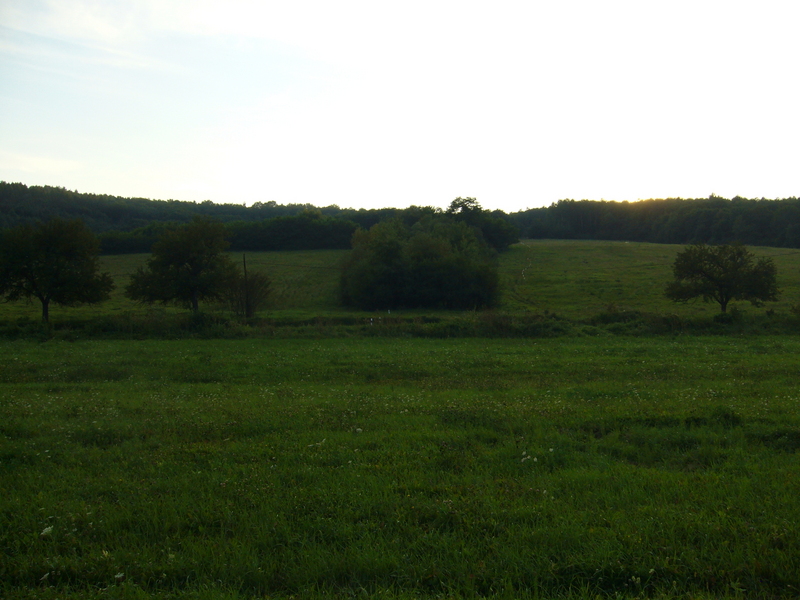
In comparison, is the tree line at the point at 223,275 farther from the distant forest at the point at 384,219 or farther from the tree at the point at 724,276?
the distant forest at the point at 384,219

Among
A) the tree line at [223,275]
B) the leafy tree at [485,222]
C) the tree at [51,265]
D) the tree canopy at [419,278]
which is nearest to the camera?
the tree at [51,265]

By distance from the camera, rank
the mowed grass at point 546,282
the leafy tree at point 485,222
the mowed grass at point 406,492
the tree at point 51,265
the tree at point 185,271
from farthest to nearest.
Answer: the leafy tree at point 485,222 → the mowed grass at point 546,282 → the tree at point 185,271 → the tree at point 51,265 → the mowed grass at point 406,492

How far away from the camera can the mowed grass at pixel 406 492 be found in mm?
4676

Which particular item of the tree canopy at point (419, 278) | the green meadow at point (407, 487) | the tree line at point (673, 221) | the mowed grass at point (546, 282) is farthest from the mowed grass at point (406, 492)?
the tree line at point (673, 221)

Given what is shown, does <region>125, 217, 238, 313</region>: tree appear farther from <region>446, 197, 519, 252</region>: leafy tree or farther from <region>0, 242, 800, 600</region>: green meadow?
<region>446, 197, 519, 252</region>: leafy tree

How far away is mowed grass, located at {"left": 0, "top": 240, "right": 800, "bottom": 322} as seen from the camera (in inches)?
2048

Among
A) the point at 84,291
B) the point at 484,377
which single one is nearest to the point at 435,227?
the point at 84,291

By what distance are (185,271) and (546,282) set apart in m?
44.1

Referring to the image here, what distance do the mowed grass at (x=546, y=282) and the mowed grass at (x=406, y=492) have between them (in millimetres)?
27135

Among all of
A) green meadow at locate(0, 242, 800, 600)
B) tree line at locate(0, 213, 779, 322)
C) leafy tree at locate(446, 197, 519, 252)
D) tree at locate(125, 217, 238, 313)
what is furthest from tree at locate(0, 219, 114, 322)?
leafy tree at locate(446, 197, 519, 252)

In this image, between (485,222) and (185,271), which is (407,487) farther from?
(485,222)

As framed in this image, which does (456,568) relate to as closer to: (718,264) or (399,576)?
(399,576)

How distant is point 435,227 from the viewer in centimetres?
7212

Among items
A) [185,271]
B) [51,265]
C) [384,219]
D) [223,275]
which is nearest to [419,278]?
[223,275]
